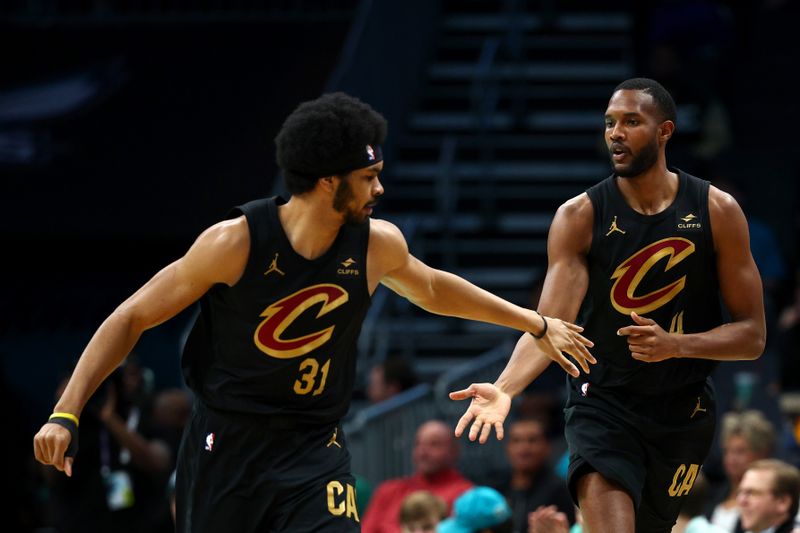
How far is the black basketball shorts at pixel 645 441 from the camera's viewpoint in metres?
6.47

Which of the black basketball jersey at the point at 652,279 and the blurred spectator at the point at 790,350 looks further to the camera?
the blurred spectator at the point at 790,350

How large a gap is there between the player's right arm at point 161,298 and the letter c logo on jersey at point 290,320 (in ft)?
0.65

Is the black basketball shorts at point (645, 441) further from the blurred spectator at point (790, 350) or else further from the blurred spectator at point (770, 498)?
the blurred spectator at point (790, 350)

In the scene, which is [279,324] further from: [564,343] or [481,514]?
[481,514]

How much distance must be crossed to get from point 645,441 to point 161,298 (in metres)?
2.11

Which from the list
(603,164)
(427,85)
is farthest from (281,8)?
(603,164)

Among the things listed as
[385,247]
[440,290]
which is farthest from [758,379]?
[385,247]

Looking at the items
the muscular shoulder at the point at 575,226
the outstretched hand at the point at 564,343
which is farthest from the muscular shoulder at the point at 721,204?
the outstretched hand at the point at 564,343

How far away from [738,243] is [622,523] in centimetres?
125

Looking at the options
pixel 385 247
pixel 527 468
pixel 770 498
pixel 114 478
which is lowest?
pixel 114 478

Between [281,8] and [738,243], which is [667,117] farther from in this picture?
[281,8]

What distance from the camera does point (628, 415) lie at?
654 centimetres

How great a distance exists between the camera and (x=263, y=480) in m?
5.94

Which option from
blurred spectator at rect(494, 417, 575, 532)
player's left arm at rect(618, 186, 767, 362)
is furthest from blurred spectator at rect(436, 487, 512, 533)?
player's left arm at rect(618, 186, 767, 362)
